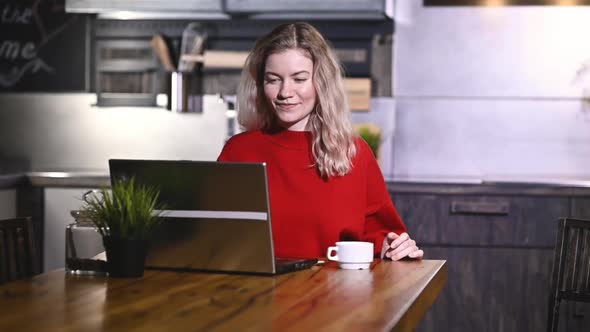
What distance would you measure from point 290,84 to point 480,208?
1.76m

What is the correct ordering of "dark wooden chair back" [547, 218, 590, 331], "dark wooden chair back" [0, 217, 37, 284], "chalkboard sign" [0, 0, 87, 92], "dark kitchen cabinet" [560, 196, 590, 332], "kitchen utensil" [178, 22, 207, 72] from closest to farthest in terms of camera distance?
1. "dark wooden chair back" [0, 217, 37, 284]
2. "dark wooden chair back" [547, 218, 590, 331]
3. "dark kitchen cabinet" [560, 196, 590, 332]
4. "kitchen utensil" [178, 22, 207, 72]
5. "chalkboard sign" [0, 0, 87, 92]

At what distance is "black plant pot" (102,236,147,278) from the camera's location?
209cm

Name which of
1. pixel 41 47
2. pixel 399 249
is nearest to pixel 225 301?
pixel 399 249

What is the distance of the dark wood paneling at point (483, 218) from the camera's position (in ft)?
13.2

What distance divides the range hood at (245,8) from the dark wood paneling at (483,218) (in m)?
0.90

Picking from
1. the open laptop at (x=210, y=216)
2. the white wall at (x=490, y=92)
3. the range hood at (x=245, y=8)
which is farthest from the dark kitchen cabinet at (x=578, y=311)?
the open laptop at (x=210, y=216)

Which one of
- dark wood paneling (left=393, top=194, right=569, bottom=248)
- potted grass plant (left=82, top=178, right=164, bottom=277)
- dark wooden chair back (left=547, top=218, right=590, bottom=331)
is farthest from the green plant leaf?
dark wood paneling (left=393, top=194, right=569, bottom=248)

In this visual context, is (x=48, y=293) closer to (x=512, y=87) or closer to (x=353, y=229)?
(x=353, y=229)

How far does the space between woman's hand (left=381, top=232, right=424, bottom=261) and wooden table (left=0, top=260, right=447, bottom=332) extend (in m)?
0.13

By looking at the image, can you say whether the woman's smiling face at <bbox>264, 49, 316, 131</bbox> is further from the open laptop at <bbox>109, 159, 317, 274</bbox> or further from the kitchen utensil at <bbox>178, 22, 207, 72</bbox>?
the kitchen utensil at <bbox>178, 22, 207, 72</bbox>

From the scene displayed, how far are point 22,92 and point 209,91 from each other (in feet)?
3.11

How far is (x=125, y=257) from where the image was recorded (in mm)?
2096

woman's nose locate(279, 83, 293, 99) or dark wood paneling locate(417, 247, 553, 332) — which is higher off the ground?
woman's nose locate(279, 83, 293, 99)

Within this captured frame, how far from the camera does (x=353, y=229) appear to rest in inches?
102
